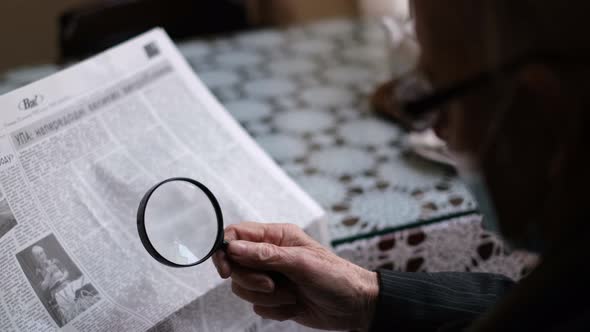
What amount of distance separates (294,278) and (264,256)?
0.06 metres

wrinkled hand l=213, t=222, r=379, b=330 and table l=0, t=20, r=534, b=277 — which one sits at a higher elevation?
wrinkled hand l=213, t=222, r=379, b=330

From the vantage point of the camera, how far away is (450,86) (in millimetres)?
599

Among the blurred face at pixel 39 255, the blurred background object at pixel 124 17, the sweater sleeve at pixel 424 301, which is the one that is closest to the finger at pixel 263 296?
the sweater sleeve at pixel 424 301

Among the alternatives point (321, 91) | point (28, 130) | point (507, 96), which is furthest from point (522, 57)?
point (321, 91)

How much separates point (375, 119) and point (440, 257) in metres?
0.41

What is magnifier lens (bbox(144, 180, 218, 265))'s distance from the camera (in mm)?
741

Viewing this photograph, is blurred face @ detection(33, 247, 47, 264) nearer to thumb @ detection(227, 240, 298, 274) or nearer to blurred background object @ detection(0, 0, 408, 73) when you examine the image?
thumb @ detection(227, 240, 298, 274)

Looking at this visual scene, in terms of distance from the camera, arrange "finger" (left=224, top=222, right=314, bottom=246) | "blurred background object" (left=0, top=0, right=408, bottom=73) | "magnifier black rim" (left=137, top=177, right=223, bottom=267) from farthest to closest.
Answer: "blurred background object" (left=0, top=0, right=408, bottom=73) → "finger" (left=224, top=222, right=314, bottom=246) → "magnifier black rim" (left=137, top=177, right=223, bottom=267)

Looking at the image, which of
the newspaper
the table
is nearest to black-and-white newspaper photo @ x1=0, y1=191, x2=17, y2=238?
the newspaper

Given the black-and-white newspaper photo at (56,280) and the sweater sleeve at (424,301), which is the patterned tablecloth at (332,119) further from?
the black-and-white newspaper photo at (56,280)

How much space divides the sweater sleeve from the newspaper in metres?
0.16

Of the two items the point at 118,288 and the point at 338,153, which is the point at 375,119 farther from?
the point at 118,288

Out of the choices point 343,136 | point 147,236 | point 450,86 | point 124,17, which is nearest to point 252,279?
point 147,236

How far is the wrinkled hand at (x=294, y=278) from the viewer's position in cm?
77
